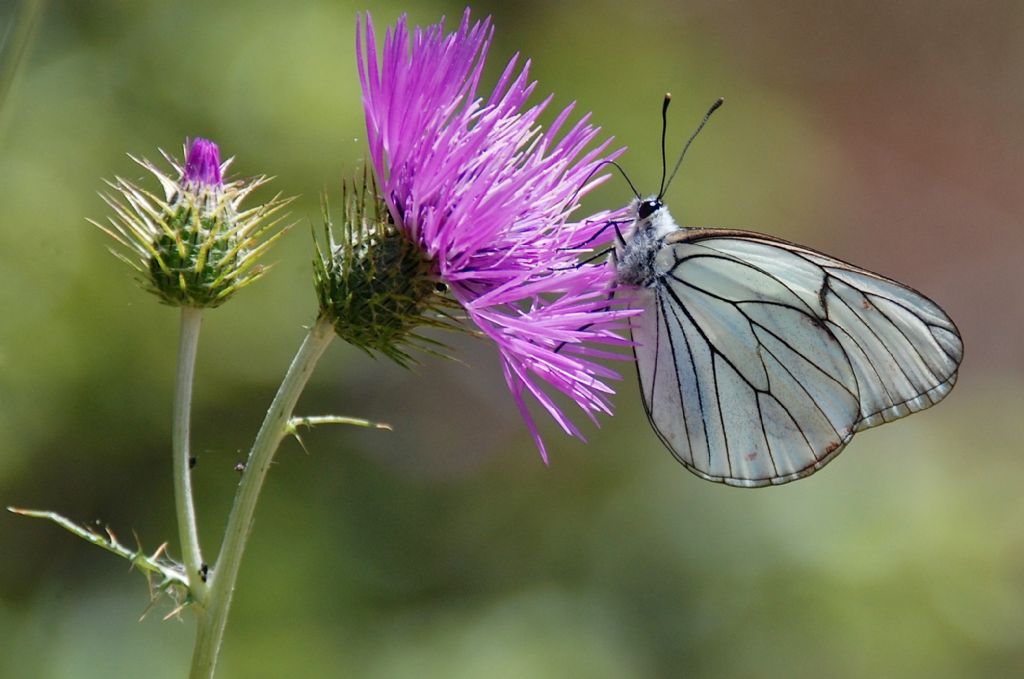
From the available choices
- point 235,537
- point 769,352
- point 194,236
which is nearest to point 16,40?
point 194,236

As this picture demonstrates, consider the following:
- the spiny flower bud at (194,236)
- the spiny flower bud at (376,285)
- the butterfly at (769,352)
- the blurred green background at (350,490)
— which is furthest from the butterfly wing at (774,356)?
the blurred green background at (350,490)

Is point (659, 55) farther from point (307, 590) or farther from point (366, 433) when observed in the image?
point (307, 590)

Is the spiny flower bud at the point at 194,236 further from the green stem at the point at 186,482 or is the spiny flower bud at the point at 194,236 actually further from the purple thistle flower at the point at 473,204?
the purple thistle flower at the point at 473,204

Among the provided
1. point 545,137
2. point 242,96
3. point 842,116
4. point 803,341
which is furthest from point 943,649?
point 842,116

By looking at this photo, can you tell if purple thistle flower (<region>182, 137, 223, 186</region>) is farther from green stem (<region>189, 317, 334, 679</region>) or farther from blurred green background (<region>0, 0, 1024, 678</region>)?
blurred green background (<region>0, 0, 1024, 678</region>)

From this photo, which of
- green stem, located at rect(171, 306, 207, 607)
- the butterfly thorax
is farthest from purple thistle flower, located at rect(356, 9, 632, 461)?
green stem, located at rect(171, 306, 207, 607)

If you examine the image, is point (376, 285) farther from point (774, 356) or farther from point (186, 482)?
point (774, 356)
